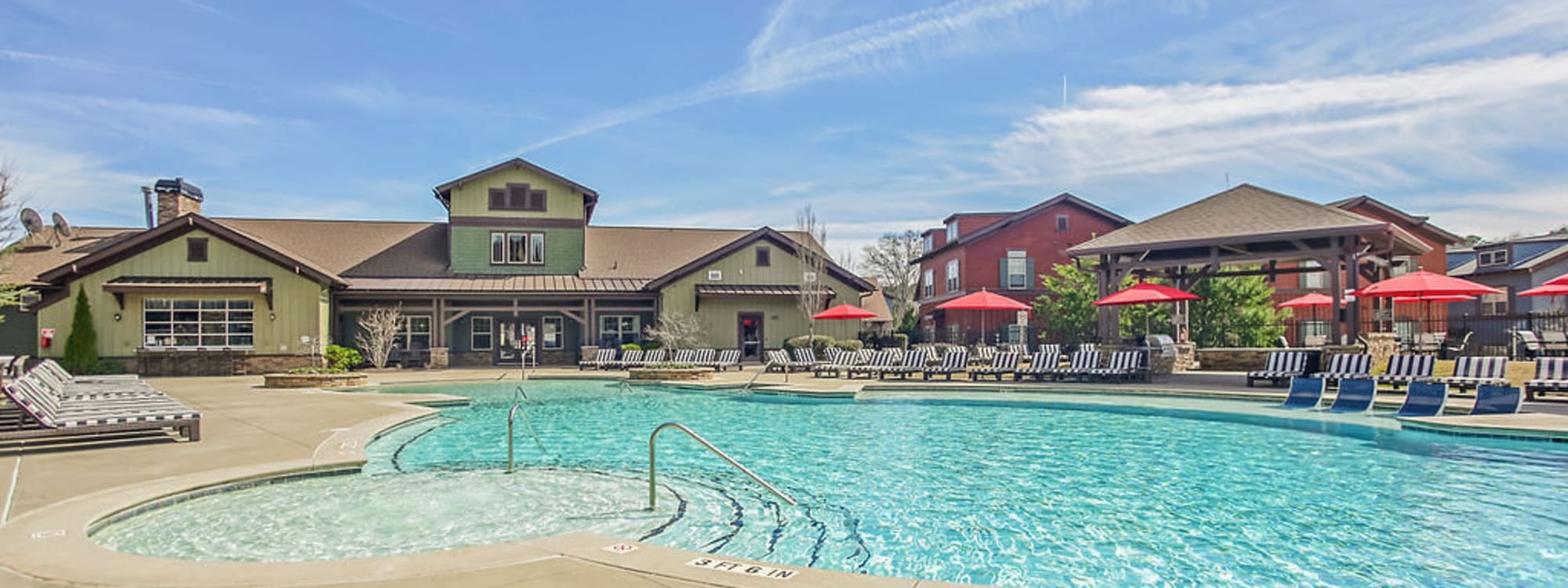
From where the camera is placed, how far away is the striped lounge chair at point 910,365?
67.5ft

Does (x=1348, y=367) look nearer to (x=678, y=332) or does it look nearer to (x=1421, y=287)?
(x=1421, y=287)

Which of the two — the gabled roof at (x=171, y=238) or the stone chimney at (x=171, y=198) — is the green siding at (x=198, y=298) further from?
the stone chimney at (x=171, y=198)

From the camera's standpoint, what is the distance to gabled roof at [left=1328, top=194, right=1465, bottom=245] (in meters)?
31.9

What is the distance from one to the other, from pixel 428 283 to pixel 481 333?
2.45 metres

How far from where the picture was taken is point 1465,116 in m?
15.8

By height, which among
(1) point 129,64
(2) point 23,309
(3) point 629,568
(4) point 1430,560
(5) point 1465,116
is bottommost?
(4) point 1430,560

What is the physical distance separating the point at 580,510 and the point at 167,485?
133 inches

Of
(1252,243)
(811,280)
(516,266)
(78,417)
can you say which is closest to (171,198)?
(516,266)

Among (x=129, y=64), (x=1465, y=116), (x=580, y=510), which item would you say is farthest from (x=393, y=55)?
(x=1465, y=116)

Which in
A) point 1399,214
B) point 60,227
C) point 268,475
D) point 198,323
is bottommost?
point 268,475

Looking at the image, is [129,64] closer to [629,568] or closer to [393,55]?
[393,55]

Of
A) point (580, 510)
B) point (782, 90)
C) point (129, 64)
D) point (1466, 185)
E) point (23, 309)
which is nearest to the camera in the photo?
point (580, 510)

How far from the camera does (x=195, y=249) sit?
25172 millimetres

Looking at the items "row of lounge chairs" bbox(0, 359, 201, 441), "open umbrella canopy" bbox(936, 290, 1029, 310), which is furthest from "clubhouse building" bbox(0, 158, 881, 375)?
"row of lounge chairs" bbox(0, 359, 201, 441)
